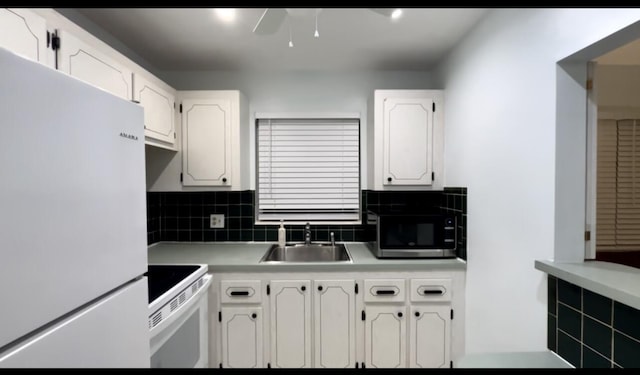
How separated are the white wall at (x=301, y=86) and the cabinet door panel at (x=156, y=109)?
48 centimetres

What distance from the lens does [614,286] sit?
0.92 meters

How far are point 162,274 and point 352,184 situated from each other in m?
1.62

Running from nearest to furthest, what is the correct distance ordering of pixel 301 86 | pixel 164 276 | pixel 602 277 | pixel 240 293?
pixel 602 277 < pixel 164 276 < pixel 240 293 < pixel 301 86

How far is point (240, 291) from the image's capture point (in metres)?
1.91

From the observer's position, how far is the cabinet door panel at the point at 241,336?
1.91 m

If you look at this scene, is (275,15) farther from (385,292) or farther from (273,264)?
(385,292)

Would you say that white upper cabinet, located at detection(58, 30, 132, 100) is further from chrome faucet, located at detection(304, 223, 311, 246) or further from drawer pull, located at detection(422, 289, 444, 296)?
drawer pull, located at detection(422, 289, 444, 296)

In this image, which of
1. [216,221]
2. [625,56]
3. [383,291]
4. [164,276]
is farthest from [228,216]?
[625,56]

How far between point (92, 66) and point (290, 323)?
1815 mm

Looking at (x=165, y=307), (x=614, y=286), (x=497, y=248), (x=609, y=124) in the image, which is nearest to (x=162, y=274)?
(x=165, y=307)

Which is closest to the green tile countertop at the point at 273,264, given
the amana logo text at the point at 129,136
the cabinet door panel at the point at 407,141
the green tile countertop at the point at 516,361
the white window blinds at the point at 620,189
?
the cabinet door panel at the point at 407,141

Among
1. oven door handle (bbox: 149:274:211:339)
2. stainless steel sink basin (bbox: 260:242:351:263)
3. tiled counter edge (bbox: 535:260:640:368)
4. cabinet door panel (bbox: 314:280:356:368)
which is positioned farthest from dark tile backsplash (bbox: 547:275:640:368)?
oven door handle (bbox: 149:274:211:339)

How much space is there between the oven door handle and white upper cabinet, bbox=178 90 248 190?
78 centimetres

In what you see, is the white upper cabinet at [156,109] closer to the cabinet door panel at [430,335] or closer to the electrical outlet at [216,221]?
the electrical outlet at [216,221]
